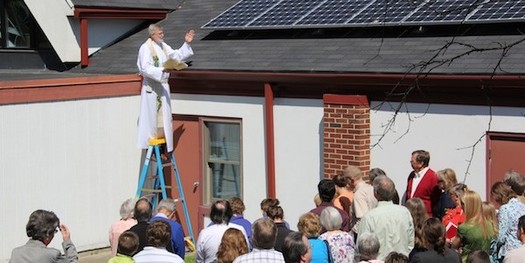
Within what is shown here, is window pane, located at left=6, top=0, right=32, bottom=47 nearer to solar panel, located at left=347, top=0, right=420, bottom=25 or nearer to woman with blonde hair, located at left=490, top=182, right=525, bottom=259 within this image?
solar panel, located at left=347, top=0, right=420, bottom=25

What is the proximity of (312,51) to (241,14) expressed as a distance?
2052 mm

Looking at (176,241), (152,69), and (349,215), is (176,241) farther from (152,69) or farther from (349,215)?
(152,69)

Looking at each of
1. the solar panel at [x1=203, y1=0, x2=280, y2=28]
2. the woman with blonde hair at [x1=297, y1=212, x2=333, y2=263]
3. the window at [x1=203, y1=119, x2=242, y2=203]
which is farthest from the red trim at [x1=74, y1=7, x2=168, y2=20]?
the woman with blonde hair at [x1=297, y1=212, x2=333, y2=263]

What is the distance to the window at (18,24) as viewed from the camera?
17.5m

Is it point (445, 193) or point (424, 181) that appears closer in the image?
point (445, 193)

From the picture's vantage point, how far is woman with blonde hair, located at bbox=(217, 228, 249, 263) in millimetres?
8312

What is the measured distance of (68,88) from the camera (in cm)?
1495

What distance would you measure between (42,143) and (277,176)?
3501 mm

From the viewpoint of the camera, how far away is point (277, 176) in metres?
14.7

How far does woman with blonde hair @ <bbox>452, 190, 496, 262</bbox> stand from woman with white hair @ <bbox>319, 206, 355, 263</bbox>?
101cm

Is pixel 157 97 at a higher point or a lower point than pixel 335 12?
lower

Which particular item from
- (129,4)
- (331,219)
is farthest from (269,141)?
(331,219)

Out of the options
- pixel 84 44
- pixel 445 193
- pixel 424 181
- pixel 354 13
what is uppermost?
pixel 84 44

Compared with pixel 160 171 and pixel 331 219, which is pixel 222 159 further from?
pixel 331 219
